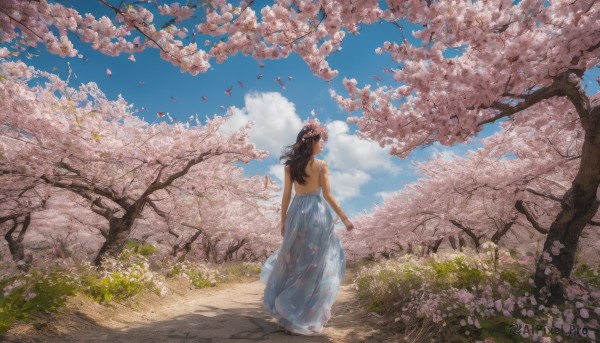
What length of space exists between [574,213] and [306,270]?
10.8ft

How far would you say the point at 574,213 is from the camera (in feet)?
13.1

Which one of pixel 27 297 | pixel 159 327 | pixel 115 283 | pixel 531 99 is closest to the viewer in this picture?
pixel 27 297

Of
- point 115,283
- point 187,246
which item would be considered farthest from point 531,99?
point 187,246

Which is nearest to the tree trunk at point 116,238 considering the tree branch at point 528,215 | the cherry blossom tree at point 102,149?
the cherry blossom tree at point 102,149

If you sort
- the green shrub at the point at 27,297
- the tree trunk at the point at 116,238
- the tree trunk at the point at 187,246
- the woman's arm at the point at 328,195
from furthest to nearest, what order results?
the tree trunk at the point at 187,246
the tree trunk at the point at 116,238
the woman's arm at the point at 328,195
the green shrub at the point at 27,297

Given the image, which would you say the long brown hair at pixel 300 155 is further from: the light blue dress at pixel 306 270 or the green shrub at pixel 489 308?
A: the green shrub at pixel 489 308

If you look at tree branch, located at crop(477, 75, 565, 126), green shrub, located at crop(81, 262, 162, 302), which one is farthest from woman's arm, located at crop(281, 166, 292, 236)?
green shrub, located at crop(81, 262, 162, 302)

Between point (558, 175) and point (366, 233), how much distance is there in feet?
47.5

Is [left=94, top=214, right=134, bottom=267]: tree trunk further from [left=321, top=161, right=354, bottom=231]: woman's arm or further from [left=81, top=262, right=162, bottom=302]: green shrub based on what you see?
[left=321, top=161, right=354, bottom=231]: woman's arm

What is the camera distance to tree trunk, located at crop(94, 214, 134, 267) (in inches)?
320

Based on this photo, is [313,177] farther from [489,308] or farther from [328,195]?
[489,308]

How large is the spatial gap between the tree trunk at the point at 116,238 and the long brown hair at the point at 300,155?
549cm

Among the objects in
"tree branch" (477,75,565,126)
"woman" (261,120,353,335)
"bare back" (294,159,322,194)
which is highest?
"tree branch" (477,75,565,126)

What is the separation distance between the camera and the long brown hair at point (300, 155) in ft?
14.9
